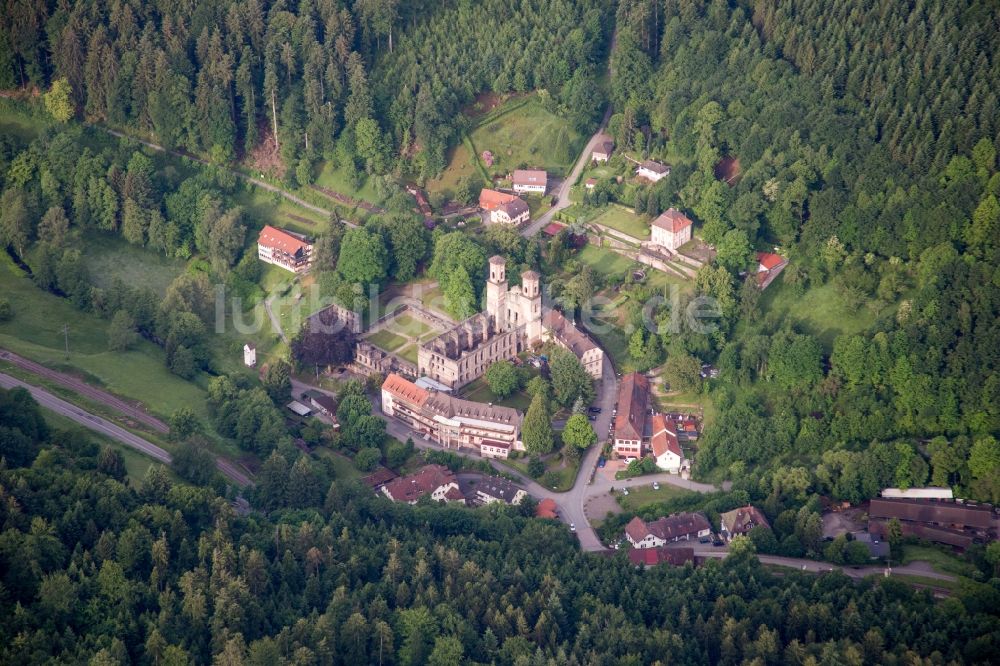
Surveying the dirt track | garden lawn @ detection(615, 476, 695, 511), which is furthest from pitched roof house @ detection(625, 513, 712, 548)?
the dirt track

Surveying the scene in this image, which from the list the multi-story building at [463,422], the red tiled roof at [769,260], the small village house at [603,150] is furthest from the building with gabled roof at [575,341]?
the small village house at [603,150]

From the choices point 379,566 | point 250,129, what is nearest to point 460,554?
point 379,566

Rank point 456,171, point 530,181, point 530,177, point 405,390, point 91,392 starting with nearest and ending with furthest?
1. point 91,392
2. point 405,390
3. point 530,181
4. point 530,177
5. point 456,171

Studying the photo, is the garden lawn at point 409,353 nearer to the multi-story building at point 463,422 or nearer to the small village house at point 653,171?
the multi-story building at point 463,422

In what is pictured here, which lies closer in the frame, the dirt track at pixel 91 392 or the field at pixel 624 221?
the dirt track at pixel 91 392

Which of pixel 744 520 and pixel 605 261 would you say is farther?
pixel 605 261

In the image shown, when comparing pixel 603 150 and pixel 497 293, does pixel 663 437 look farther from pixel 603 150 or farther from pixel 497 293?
pixel 603 150

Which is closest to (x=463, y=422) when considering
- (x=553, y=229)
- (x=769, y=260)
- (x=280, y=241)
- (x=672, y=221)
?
(x=553, y=229)
